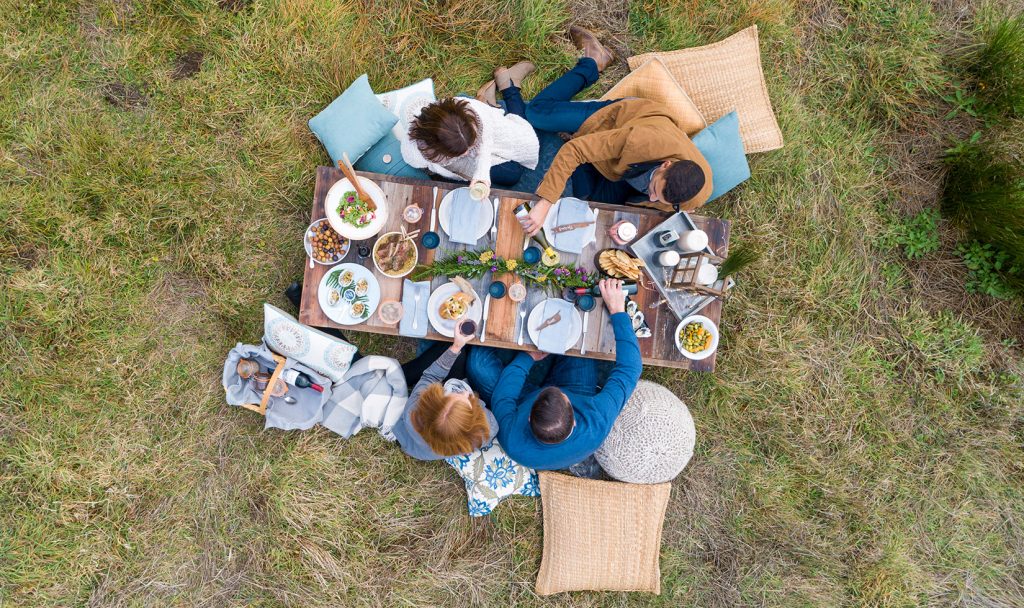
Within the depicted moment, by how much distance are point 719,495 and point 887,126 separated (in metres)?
3.60

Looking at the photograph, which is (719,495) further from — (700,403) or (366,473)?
(366,473)

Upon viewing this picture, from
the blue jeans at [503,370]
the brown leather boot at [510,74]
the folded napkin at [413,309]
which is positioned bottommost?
the blue jeans at [503,370]

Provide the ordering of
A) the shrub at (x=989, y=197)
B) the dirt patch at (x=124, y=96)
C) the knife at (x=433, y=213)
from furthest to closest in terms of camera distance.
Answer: the dirt patch at (x=124, y=96)
the shrub at (x=989, y=197)
the knife at (x=433, y=213)

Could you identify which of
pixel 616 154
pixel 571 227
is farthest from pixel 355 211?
pixel 616 154

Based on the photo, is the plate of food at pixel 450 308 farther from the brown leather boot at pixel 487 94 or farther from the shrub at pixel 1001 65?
the shrub at pixel 1001 65

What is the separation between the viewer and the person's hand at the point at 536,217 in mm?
3400

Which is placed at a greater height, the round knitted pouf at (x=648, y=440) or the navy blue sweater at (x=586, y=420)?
the navy blue sweater at (x=586, y=420)

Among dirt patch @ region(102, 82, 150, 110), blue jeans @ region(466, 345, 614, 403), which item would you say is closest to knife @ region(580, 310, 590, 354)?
blue jeans @ region(466, 345, 614, 403)

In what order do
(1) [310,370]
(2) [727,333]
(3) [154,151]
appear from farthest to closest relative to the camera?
(2) [727,333] → (3) [154,151] → (1) [310,370]

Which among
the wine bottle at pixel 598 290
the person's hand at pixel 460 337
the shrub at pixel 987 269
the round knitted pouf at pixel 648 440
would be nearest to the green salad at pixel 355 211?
the person's hand at pixel 460 337

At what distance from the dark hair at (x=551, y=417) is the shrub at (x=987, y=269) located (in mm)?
3987

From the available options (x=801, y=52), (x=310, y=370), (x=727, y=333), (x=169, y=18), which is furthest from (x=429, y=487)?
(x=801, y=52)

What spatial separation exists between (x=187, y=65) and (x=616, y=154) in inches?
142

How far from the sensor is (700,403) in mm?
4438
